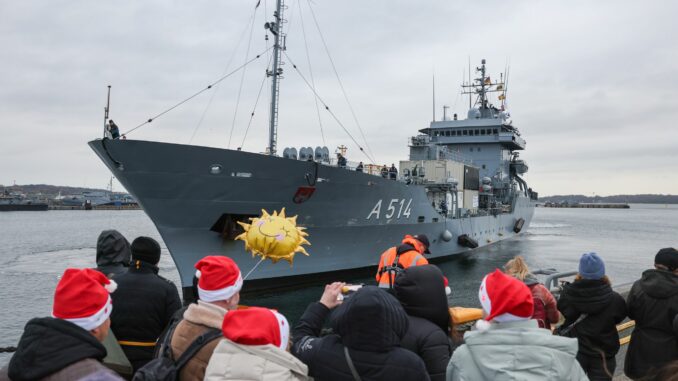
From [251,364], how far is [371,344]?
51 centimetres

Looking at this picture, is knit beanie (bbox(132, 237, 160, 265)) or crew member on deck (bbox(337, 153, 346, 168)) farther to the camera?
crew member on deck (bbox(337, 153, 346, 168))

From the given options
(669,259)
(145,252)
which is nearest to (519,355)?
(669,259)

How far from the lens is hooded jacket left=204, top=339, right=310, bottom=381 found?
171cm

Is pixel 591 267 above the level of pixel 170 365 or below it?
above

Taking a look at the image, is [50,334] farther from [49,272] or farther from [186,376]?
[49,272]

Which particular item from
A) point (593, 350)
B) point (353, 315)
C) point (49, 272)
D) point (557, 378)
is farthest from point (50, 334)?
point (49, 272)

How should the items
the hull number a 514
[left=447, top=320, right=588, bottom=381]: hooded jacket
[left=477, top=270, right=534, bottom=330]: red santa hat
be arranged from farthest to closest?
1. the hull number a 514
2. [left=477, top=270, right=534, bottom=330]: red santa hat
3. [left=447, top=320, right=588, bottom=381]: hooded jacket

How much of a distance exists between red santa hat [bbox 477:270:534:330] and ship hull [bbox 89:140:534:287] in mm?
9091

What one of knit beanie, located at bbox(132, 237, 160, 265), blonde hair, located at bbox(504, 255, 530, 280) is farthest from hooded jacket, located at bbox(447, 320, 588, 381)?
knit beanie, located at bbox(132, 237, 160, 265)

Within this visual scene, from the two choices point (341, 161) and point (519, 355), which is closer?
point (519, 355)

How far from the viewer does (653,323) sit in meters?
3.09

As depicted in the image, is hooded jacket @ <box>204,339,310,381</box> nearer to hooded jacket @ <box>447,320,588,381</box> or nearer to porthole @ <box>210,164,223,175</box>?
hooded jacket @ <box>447,320,588,381</box>

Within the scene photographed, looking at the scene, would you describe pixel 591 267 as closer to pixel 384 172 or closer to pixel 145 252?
pixel 145 252

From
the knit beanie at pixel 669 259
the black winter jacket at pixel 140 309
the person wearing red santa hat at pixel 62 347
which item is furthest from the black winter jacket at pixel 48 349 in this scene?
the knit beanie at pixel 669 259
